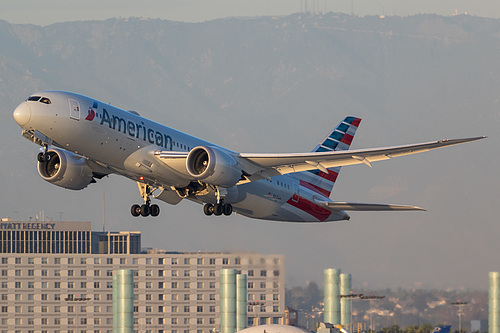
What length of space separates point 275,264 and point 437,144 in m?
44.7

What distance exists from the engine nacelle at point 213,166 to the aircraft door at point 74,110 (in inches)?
283

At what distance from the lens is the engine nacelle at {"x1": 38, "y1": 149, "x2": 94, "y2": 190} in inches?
2395

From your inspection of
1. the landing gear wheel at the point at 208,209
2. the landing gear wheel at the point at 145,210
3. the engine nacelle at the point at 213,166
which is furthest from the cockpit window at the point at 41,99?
the landing gear wheel at the point at 208,209

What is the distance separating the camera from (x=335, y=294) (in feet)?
360

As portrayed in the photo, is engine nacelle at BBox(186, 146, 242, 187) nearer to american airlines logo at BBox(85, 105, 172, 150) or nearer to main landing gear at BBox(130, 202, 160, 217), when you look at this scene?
american airlines logo at BBox(85, 105, 172, 150)

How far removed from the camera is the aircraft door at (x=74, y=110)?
53.5m

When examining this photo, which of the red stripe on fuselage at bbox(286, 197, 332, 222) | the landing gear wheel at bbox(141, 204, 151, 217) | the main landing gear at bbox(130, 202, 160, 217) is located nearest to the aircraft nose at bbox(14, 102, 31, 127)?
the main landing gear at bbox(130, 202, 160, 217)

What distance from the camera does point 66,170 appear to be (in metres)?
60.8

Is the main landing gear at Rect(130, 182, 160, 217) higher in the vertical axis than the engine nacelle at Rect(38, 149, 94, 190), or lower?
lower

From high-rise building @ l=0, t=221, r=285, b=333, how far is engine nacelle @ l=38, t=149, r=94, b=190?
117m

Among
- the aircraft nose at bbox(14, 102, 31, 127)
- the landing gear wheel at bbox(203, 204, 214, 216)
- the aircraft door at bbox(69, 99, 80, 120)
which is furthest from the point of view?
the landing gear wheel at bbox(203, 204, 214, 216)

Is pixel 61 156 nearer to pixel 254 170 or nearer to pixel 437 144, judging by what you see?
pixel 254 170

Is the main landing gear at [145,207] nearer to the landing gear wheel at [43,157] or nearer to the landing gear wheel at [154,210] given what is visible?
the landing gear wheel at [154,210]


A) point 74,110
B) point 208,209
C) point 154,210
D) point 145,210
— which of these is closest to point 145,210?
point 145,210
